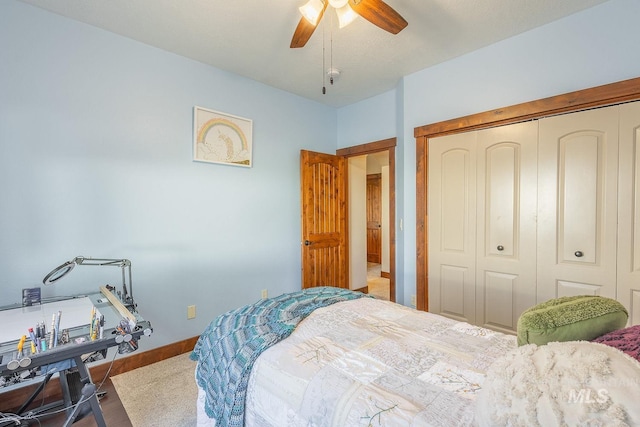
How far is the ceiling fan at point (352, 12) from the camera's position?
1.58 m

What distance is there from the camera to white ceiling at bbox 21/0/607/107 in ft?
6.64

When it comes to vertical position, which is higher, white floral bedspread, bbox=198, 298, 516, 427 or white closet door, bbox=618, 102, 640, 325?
white closet door, bbox=618, 102, 640, 325

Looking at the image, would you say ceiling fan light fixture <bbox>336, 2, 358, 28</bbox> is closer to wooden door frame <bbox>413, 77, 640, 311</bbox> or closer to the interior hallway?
wooden door frame <bbox>413, 77, 640, 311</bbox>

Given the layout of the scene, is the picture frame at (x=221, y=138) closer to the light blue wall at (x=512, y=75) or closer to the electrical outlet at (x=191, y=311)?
the electrical outlet at (x=191, y=311)

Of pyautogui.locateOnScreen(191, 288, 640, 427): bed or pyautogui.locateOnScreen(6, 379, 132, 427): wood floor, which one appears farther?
pyautogui.locateOnScreen(6, 379, 132, 427): wood floor

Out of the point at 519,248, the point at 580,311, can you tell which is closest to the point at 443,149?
the point at 519,248

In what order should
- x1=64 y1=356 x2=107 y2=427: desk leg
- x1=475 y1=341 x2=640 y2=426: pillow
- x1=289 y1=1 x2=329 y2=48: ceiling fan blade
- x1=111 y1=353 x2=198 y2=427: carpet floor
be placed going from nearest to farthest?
x1=475 y1=341 x2=640 y2=426: pillow → x1=64 y1=356 x2=107 y2=427: desk leg → x1=289 y1=1 x2=329 y2=48: ceiling fan blade → x1=111 y1=353 x2=198 y2=427: carpet floor

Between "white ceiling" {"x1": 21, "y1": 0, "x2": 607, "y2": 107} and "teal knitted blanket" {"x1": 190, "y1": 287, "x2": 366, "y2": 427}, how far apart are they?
1951 mm

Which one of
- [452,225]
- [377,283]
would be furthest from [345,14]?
[377,283]

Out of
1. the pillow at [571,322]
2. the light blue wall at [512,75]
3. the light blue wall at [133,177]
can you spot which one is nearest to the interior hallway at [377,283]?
the light blue wall at [512,75]

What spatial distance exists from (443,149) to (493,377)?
2.41 metres

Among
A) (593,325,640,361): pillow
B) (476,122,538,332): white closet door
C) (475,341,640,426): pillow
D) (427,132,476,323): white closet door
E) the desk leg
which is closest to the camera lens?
(475,341,640,426): pillow

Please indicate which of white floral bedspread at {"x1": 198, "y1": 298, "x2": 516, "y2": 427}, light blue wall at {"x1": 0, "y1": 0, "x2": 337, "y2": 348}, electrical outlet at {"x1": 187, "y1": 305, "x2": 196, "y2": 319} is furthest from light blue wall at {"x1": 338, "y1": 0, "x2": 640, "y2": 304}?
electrical outlet at {"x1": 187, "y1": 305, "x2": 196, "y2": 319}

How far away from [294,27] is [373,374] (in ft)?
7.65
